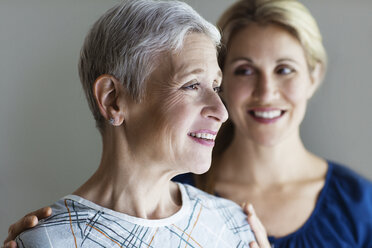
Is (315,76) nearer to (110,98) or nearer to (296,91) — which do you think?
(296,91)

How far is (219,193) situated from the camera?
196 cm

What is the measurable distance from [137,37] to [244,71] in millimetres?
795

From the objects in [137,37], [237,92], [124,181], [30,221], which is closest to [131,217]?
[124,181]

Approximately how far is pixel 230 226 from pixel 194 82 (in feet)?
1.64

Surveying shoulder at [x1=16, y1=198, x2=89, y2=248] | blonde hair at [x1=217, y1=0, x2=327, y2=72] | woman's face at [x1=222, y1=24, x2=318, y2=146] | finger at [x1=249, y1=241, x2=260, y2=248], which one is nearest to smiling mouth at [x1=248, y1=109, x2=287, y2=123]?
woman's face at [x1=222, y1=24, x2=318, y2=146]

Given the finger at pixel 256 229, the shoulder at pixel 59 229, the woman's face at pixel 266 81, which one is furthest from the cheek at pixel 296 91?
the shoulder at pixel 59 229

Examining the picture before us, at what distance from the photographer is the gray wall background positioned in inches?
76.7

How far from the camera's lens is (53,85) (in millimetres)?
1991

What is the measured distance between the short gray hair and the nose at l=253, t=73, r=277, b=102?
0.65 metres

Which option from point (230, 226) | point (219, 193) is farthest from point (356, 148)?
point (230, 226)

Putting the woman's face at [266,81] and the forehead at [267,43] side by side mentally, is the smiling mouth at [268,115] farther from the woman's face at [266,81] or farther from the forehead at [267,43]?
the forehead at [267,43]

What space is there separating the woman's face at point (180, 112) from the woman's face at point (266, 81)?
62 cm

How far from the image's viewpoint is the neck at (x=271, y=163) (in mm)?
1970

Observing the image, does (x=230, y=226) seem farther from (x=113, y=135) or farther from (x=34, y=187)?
(x=34, y=187)
